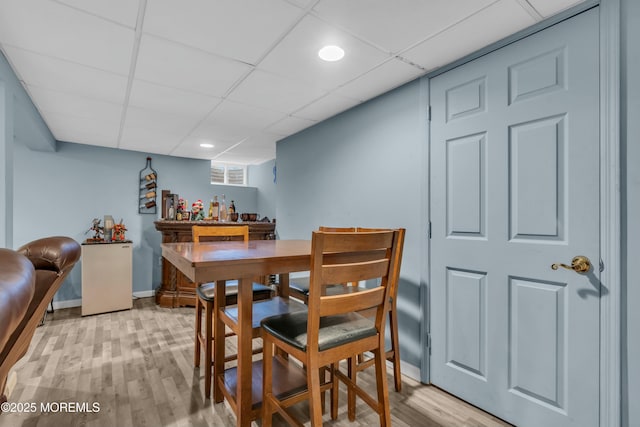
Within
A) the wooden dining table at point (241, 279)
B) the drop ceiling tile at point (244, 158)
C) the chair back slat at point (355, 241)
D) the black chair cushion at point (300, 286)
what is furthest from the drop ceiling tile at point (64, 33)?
the drop ceiling tile at point (244, 158)

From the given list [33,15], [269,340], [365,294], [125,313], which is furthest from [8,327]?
[125,313]

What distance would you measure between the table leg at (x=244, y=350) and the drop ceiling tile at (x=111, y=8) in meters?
1.46

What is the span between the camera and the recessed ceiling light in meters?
1.87

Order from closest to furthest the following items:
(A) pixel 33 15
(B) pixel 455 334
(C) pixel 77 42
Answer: (A) pixel 33 15, (C) pixel 77 42, (B) pixel 455 334

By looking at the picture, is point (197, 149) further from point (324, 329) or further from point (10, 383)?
point (324, 329)

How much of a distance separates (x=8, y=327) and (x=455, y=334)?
7.09 ft

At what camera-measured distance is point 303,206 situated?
3602mm

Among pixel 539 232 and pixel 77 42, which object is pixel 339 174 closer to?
pixel 539 232

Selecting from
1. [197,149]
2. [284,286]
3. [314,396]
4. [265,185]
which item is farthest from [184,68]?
[265,185]

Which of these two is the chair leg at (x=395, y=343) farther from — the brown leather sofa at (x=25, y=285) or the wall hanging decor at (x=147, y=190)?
the wall hanging decor at (x=147, y=190)

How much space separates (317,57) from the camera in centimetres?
196

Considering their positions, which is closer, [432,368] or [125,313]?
[432,368]

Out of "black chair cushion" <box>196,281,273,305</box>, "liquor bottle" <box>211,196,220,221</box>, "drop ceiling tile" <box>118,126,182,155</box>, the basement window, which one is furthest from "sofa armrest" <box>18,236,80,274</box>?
the basement window

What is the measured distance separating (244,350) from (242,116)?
7.78 ft
